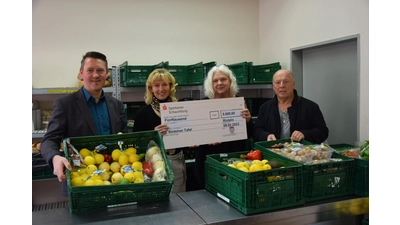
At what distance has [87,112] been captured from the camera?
2.26 m

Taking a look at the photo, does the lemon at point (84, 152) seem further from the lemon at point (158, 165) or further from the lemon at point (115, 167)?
the lemon at point (158, 165)

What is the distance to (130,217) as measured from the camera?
5.55ft

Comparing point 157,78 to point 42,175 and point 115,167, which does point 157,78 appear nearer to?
point 115,167

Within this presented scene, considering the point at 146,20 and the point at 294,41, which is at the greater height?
the point at 146,20

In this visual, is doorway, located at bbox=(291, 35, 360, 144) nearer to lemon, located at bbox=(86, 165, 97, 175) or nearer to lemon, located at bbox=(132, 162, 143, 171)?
lemon, located at bbox=(132, 162, 143, 171)

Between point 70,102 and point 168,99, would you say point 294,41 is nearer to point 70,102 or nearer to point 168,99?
point 168,99

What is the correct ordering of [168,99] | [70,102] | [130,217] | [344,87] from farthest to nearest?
1. [344,87]
2. [168,99]
3. [70,102]
4. [130,217]

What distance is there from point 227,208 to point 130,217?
529 millimetres

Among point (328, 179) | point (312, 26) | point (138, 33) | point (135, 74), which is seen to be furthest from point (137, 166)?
point (138, 33)

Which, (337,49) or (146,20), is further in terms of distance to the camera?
(146,20)

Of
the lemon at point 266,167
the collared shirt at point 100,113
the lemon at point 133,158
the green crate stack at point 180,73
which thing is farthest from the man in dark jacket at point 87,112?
the green crate stack at point 180,73

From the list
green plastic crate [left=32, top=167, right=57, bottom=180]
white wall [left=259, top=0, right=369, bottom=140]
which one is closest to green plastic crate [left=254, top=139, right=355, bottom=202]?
white wall [left=259, top=0, right=369, bottom=140]

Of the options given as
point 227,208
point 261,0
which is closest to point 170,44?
point 261,0
